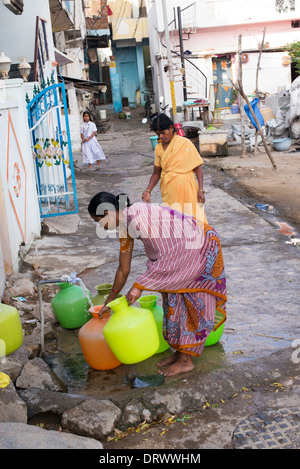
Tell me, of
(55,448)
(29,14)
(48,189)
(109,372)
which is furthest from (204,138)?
(55,448)

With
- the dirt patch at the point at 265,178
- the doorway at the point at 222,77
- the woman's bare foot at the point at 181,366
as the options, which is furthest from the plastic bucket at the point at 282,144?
the woman's bare foot at the point at 181,366

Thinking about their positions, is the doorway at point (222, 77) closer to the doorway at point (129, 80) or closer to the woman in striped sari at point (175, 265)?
the doorway at point (129, 80)

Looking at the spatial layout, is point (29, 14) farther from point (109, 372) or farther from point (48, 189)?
point (109, 372)

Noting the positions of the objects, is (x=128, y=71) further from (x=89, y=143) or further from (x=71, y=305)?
(x=71, y=305)

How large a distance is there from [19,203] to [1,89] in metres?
1.40

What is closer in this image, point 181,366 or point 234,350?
point 181,366

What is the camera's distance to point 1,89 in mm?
6316

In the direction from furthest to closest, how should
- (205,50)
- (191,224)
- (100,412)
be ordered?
(205,50) < (191,224) < (100,412)

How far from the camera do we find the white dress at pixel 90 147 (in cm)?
1362

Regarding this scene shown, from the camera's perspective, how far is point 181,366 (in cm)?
344

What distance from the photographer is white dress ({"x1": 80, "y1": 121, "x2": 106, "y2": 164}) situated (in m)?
13.6

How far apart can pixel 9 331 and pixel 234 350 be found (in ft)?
5.08

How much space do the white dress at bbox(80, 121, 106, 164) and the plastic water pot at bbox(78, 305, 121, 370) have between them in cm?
1061

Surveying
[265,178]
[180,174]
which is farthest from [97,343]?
[265,178]
